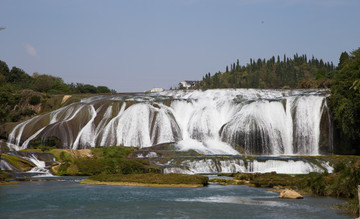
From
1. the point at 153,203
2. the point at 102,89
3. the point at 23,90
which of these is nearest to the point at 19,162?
the point at 153,203

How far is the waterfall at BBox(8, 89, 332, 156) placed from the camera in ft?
185

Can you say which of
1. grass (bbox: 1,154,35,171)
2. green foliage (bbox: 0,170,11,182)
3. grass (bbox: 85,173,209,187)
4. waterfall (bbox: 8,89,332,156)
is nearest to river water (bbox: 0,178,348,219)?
grass (bbox: 85,173,209,187)

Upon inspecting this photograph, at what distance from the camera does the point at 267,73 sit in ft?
554

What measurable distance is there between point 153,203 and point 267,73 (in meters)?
150

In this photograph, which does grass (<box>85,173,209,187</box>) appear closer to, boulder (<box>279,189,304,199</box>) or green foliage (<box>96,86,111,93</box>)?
boulder (<box>279,189,304,199</box>)

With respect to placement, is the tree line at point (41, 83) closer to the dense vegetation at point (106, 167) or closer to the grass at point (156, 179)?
the dense vegetation at point (106, 167)

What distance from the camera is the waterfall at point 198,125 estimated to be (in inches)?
2222

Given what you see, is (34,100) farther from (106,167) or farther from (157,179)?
(157,179)

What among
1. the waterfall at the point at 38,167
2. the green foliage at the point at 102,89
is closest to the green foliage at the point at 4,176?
the waterfall at the point at 38,167

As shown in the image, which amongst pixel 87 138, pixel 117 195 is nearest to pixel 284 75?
pixel 87 138

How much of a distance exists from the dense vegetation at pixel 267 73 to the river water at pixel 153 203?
12303cm

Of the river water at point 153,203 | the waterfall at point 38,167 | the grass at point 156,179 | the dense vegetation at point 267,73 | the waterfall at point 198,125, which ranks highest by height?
the dense vegetation at point 267,73

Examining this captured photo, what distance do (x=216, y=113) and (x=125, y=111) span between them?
12.7 m

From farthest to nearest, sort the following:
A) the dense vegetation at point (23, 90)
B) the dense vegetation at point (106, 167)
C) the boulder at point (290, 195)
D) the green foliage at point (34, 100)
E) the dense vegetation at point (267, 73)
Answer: the dense vegetation at point (267, 73)
the green foliage at point (34, 100)
the dense vegetation at point (23, 90)
the dense vegetation at point (106, 167)
the boulder at point (290, 195)
